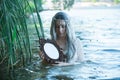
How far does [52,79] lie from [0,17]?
4.21 feet

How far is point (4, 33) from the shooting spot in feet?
13.7

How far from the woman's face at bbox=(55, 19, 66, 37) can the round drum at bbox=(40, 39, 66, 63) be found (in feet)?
0.58

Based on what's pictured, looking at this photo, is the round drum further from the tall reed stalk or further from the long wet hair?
the tall reed stalk

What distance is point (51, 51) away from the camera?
5.05 metres

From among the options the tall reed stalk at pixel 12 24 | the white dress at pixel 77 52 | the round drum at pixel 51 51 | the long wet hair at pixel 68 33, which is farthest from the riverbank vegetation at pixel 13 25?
the white dress at pixel 77 52

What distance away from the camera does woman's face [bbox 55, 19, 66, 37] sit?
499 cm

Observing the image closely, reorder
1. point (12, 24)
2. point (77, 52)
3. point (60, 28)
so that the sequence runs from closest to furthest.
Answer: point (12, 24) < point (60, 28) < point (77, 52)

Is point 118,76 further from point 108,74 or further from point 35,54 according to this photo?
point 35,54

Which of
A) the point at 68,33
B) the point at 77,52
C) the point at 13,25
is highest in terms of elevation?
the point at 13,25

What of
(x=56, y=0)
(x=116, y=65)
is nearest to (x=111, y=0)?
(x=56, y=0)

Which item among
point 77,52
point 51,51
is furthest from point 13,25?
point 77,52

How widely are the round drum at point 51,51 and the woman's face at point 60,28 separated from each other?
0.58 ft

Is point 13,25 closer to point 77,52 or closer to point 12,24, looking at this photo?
point 12,24

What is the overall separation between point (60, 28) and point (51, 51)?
360 mm
